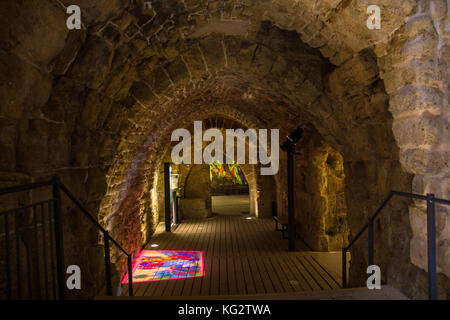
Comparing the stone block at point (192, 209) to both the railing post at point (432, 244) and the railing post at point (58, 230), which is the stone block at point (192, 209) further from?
the railing post at point (432, 244)

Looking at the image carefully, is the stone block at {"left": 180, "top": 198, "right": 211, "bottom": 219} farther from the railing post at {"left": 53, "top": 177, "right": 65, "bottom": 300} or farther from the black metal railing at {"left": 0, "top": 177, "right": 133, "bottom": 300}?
the railing post at {"left": 53, "top": 177, "right": 65, "bottom": 300}

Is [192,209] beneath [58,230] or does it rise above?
beneath

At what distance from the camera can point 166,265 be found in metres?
5.61

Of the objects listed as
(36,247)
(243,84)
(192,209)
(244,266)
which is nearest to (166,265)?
(244,266)

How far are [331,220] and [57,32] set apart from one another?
567 centimetres

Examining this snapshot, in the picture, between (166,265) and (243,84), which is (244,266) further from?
(243,84)

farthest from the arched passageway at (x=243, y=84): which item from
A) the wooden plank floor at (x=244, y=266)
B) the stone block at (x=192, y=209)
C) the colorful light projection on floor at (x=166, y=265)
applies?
the stone block at (x=192, y=209)

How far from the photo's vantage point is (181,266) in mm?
5480

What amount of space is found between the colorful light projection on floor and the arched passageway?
1.68ft

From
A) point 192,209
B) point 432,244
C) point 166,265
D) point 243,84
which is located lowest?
point 166,265

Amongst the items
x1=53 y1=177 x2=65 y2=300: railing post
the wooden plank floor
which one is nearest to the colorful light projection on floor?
the wooden plank floor

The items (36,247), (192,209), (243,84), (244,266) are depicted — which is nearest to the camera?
(36,247)

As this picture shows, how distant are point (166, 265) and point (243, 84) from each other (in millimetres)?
3947
